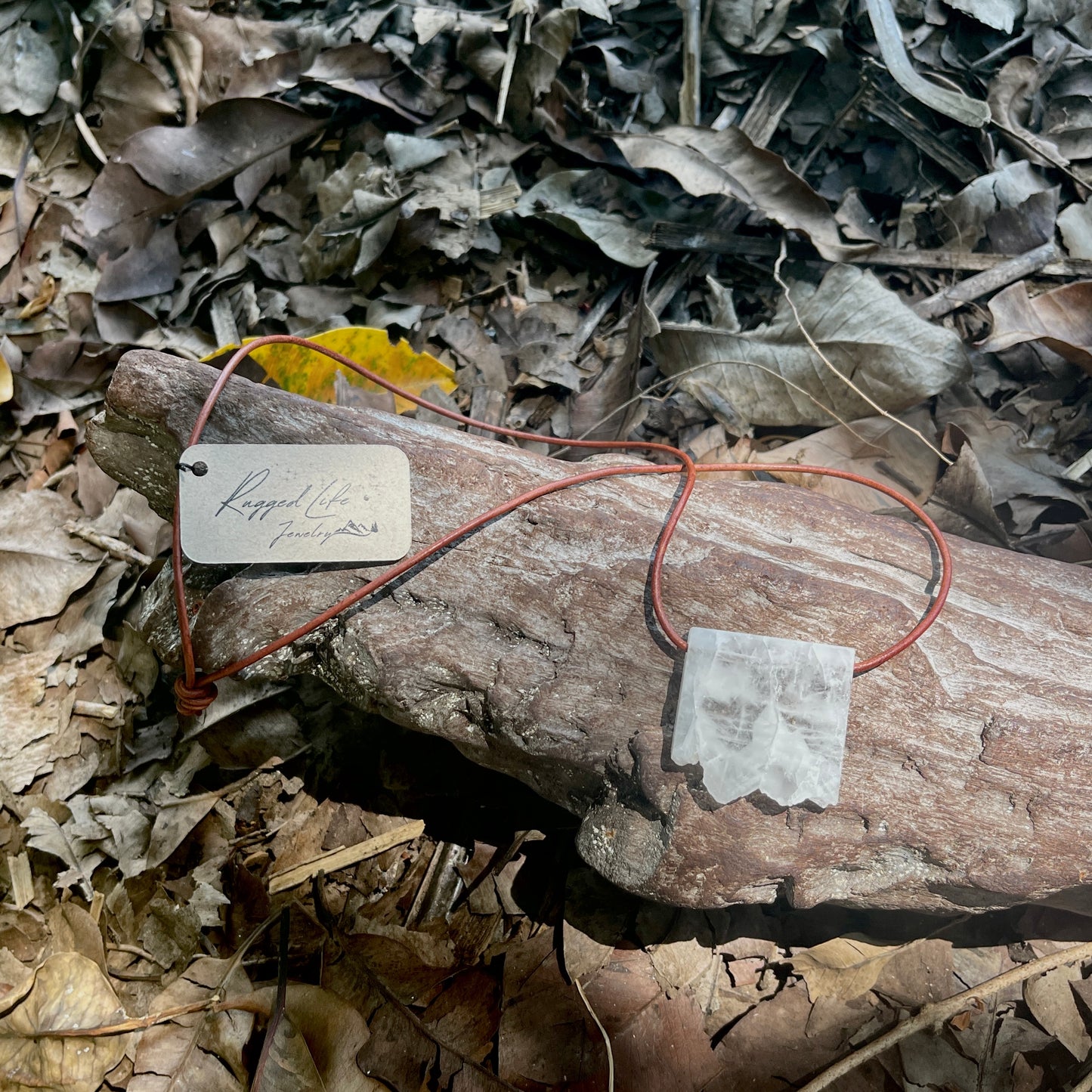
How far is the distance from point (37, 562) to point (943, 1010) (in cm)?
193

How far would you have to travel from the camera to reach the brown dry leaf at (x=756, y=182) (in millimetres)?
1783

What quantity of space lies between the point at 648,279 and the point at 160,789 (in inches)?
58.8

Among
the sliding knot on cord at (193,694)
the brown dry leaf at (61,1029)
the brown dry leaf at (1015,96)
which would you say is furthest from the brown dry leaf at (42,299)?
the brown dry leaf at (1015,96)

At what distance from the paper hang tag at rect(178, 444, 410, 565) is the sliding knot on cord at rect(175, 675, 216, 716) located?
0.18 meters

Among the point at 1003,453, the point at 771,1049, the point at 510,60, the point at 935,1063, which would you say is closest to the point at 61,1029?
the point at 771,1049

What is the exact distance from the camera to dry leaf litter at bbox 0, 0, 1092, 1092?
1.35 m

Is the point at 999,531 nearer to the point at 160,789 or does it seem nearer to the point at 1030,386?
the point at 1030,386

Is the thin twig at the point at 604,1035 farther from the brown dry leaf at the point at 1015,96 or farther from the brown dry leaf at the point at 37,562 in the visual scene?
the brown dry leaf at the point at 1015,96

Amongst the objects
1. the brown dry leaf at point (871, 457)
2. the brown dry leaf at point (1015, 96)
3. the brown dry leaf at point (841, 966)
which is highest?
the brown dry leaf at point (1015, 96)

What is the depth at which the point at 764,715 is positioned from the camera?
1144 millimetres

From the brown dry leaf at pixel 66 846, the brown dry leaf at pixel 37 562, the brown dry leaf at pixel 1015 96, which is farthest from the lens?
the brown dry leaf at pixel 1015 96

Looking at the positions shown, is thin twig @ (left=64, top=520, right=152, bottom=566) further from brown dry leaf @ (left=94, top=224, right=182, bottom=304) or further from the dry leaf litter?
brown dry leaf @ (left=94, top=224, right=182, bottom=304)

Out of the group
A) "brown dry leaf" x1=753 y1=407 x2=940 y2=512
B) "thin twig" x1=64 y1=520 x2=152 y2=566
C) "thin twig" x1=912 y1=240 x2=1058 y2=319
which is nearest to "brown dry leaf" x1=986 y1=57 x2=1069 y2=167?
"thin twig" x1=912 y1=240 x2=1058 y2=319

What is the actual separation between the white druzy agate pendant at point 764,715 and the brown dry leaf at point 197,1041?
900mm
